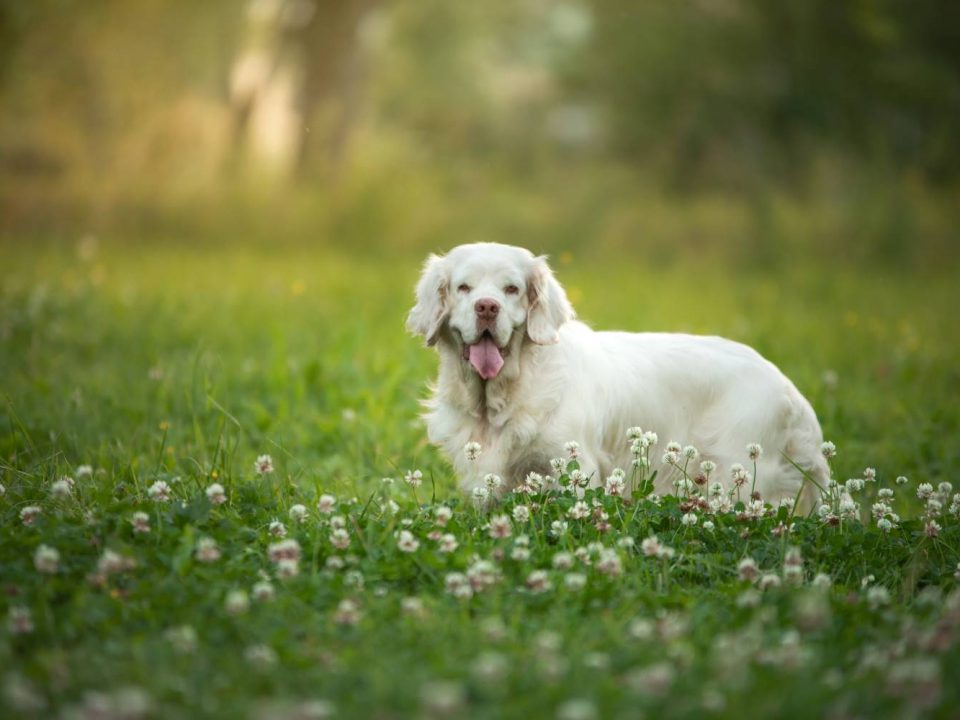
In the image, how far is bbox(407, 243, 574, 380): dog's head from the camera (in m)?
4.18

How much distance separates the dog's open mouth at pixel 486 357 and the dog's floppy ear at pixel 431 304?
0.22 meters

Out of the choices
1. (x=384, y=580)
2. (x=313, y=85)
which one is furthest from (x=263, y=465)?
(x=313, y=85)

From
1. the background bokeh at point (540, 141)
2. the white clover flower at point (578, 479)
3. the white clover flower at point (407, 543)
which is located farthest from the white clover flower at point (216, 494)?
the background bokeh at point (540, 141)

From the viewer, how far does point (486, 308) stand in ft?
13.5

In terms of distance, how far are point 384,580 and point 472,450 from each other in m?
0.96

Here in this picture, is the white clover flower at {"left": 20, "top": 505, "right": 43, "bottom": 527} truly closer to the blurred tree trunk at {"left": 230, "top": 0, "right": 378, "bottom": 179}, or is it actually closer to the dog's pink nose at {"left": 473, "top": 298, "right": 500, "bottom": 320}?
the dog's pink nose at {"left": 473, "top": 298, "right": 500, "bottom": 320}

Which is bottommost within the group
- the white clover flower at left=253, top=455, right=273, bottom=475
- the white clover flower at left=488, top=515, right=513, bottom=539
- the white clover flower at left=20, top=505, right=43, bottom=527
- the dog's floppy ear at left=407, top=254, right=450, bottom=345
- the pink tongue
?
the white clover flower at left=20, top=505, right=43, bottom=527

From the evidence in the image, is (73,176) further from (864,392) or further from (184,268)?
(864,392)

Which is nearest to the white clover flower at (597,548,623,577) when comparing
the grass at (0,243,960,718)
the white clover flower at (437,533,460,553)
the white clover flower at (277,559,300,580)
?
the grass at (0,243,960,718)

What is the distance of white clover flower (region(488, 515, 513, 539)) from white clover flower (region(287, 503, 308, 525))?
657mm

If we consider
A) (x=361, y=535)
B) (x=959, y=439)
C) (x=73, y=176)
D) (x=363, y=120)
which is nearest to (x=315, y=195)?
(x=73, y=176)

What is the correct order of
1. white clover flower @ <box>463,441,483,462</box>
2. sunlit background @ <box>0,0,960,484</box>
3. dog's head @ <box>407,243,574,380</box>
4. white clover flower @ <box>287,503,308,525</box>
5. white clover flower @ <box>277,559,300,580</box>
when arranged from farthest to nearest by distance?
1. sunlit background @ <box>0,0,960,484</box>
2. dog's head @ <box>407,243,574,380</box>
3. white clover flower @ <box>463,441,483,462</box>
4. white clover flower @ <box>287,503,308,525</box>
5. white clover flower @ <box>277,559,300,580</box>

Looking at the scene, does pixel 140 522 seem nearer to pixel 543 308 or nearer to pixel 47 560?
pixel 47 560

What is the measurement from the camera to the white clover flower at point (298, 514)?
3633 millimetres
